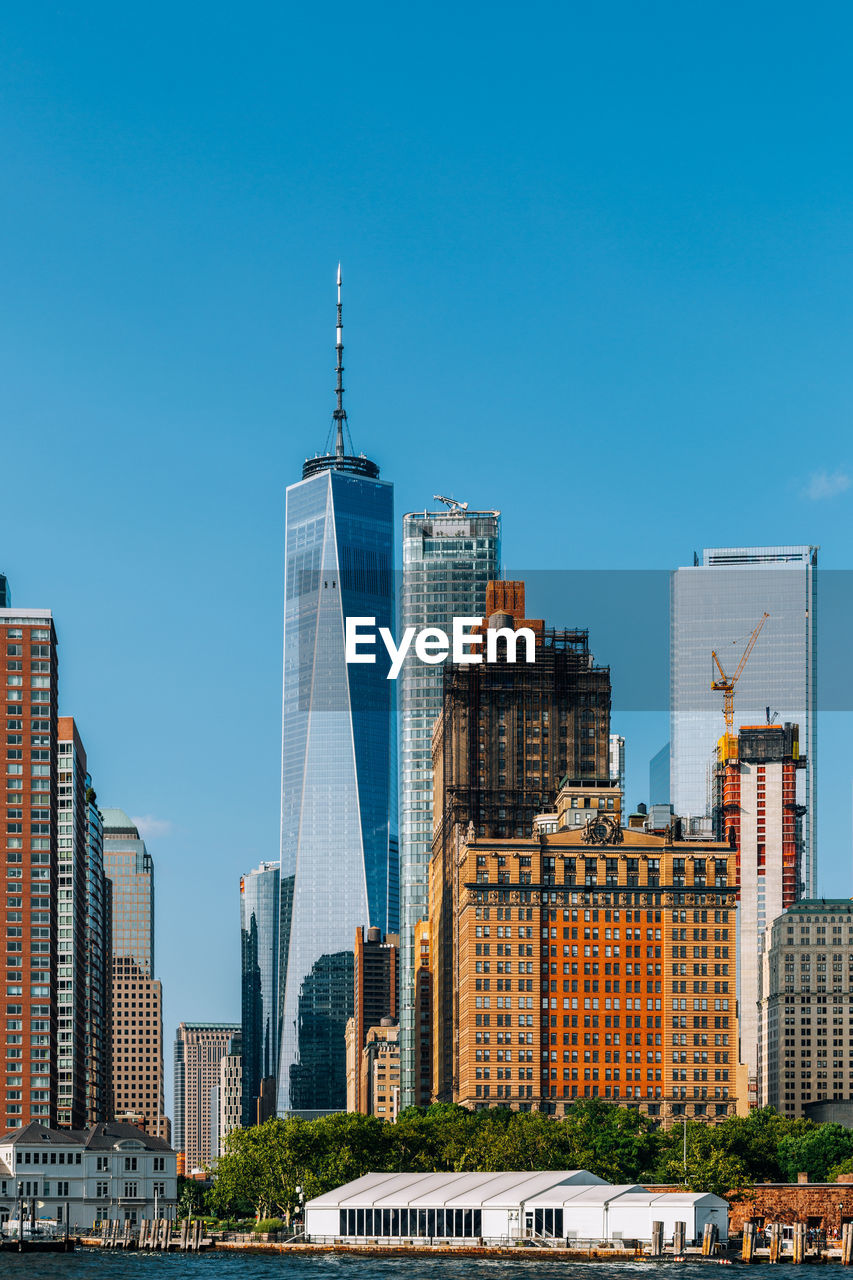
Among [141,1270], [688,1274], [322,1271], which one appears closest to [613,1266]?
[688,1274]

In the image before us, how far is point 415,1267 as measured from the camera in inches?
7574

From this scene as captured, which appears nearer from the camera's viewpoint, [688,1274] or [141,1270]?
[688,1274]

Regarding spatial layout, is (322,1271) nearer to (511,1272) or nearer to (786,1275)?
(511,1272)

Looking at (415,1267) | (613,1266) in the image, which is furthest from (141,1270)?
(613,1266)

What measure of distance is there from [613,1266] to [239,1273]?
34.6 m

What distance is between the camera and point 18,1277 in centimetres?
18638

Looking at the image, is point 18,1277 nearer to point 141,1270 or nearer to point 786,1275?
point 141,1270

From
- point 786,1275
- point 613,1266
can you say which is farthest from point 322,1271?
point 786,1275

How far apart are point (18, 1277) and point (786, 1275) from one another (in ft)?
225

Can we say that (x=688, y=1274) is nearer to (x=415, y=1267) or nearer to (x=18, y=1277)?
(x=415, y=1267)

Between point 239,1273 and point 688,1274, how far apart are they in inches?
1651

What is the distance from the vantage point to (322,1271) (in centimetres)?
19012

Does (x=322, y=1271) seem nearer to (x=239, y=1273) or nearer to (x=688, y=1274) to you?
(x=239, y=1273)

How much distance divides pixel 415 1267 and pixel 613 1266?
59.8 ft
